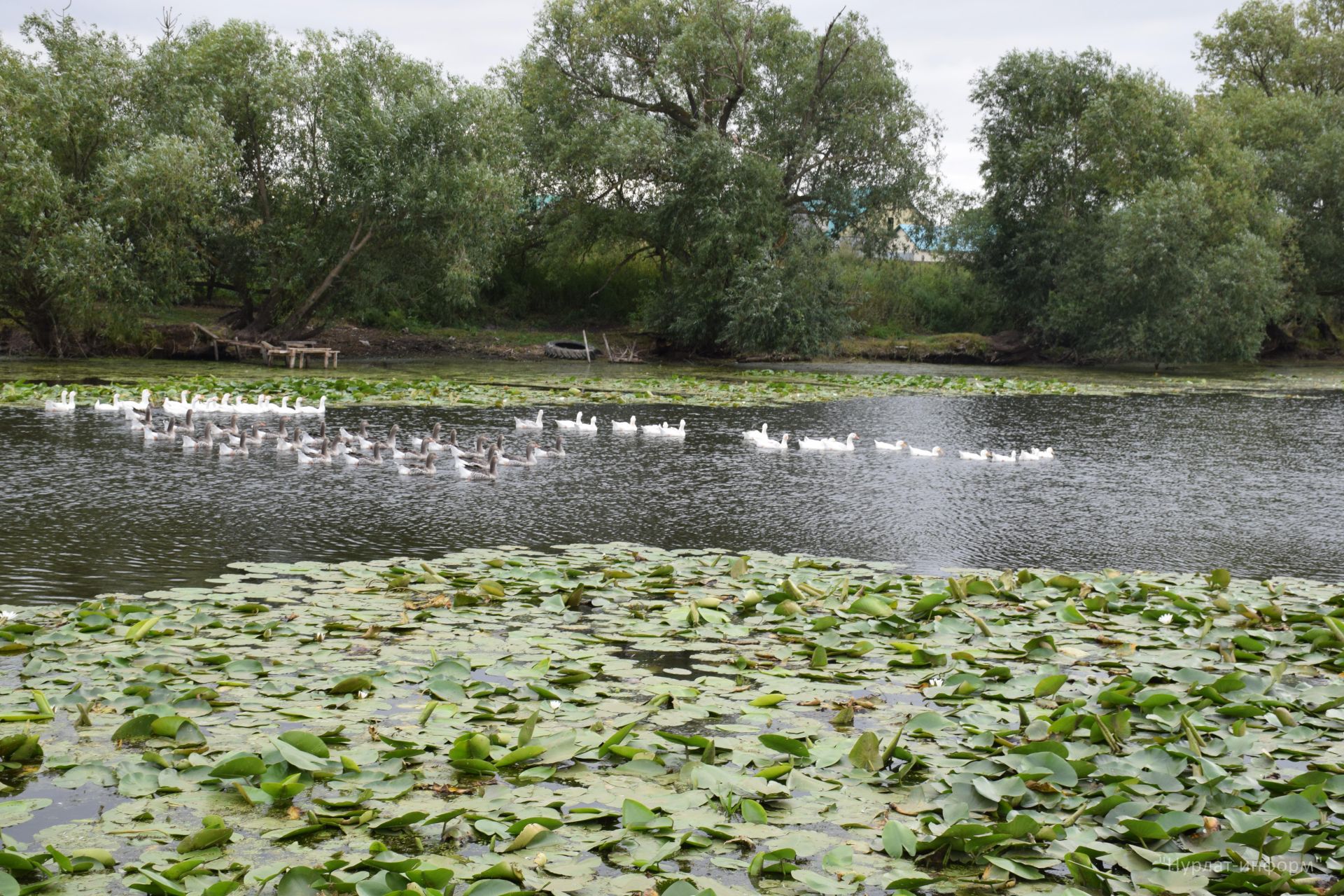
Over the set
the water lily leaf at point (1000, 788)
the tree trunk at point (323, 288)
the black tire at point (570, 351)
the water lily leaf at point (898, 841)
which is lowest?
the water lily leaf at point (898, 841)

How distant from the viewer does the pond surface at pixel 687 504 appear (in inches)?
441

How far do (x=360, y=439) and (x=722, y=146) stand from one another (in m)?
26.1

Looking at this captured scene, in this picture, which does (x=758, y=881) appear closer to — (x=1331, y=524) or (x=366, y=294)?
(x=1331, y=524)

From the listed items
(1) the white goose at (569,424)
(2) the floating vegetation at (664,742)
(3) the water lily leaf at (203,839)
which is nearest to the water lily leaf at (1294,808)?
(2) the floating vegetation at (664,742)

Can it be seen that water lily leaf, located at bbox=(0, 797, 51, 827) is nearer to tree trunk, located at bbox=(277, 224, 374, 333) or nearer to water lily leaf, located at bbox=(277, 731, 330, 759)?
water lily leaf, located at bbox=(277, 731, 330, 759)

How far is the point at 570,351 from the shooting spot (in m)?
43.9

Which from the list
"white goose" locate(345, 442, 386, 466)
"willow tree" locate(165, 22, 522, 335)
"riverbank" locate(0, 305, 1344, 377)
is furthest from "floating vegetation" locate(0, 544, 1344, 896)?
"riverbank" locate(0, 305, 1344, 377)

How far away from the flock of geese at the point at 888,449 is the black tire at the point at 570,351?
23.3 meters

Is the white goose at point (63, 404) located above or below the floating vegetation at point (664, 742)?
above

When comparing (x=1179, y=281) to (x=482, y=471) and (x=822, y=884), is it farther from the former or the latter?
(x=822, y=884)

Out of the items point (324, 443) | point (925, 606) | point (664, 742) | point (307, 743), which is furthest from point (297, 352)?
point (664, 742)

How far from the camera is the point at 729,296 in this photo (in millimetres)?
41719

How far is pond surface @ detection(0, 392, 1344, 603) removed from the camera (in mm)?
11195

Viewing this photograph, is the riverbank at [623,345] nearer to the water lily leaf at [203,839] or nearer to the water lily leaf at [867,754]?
the water lily leaf at [203,839]
